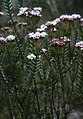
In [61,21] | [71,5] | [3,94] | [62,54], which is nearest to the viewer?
[62,54]

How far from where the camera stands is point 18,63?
13.1ft

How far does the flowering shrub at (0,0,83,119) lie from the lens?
347 centimetres

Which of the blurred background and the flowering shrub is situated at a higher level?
the blurred background

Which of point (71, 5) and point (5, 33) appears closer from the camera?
point (5, 33)

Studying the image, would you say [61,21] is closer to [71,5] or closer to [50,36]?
[50,36]

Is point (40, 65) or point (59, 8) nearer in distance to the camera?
point (40, 65)

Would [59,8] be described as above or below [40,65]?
above

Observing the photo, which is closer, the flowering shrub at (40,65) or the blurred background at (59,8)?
the flowering shrub at (40,65)

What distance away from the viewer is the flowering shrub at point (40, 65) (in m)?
3.47

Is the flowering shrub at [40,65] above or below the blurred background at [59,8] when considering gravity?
below

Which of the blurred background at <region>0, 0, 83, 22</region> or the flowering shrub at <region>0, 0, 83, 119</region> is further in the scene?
the blurred background at <region>0, 0, 83, 22</region>

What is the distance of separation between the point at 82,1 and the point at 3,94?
6.56 metres

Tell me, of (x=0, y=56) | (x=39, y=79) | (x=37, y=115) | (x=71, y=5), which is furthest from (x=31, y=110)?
(x=71, y=5)

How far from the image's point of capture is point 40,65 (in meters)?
3.58
